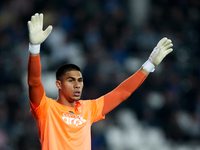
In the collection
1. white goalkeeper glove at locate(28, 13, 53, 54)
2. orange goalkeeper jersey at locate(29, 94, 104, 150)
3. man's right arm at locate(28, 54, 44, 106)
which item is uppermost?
white goalkeeper glove at locate(28, 13, 53, 54)

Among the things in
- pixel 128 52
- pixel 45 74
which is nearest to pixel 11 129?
pixel 45 74

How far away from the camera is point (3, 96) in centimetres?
788

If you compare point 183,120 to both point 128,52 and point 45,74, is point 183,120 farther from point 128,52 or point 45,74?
point 45,74

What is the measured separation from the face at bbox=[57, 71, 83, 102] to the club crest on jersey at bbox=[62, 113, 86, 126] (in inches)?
7.7

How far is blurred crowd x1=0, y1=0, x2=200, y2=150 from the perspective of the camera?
7.88 meters

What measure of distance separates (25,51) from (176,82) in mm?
3779

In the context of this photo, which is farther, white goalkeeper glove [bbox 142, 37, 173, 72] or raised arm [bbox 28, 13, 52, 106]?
white goalkeeper glove [bbox 142, 37, 173, 72]

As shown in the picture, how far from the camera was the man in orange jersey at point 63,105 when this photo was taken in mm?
3684

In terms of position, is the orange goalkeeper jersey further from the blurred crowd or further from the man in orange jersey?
the blurred crowd

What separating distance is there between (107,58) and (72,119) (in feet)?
15.9

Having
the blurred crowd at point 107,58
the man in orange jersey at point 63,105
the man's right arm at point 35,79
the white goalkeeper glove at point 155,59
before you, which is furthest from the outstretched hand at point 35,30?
the blurred crowd at point 107,58

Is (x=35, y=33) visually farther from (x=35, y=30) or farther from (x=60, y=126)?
(x=60, y=126)

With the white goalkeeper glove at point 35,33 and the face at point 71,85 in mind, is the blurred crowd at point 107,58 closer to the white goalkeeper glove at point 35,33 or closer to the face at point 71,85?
the face at point 71,85

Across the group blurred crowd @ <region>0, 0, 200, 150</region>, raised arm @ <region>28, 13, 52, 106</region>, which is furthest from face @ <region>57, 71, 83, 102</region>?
blurred crowd @ <region>0, 0, 200, 150</region>
